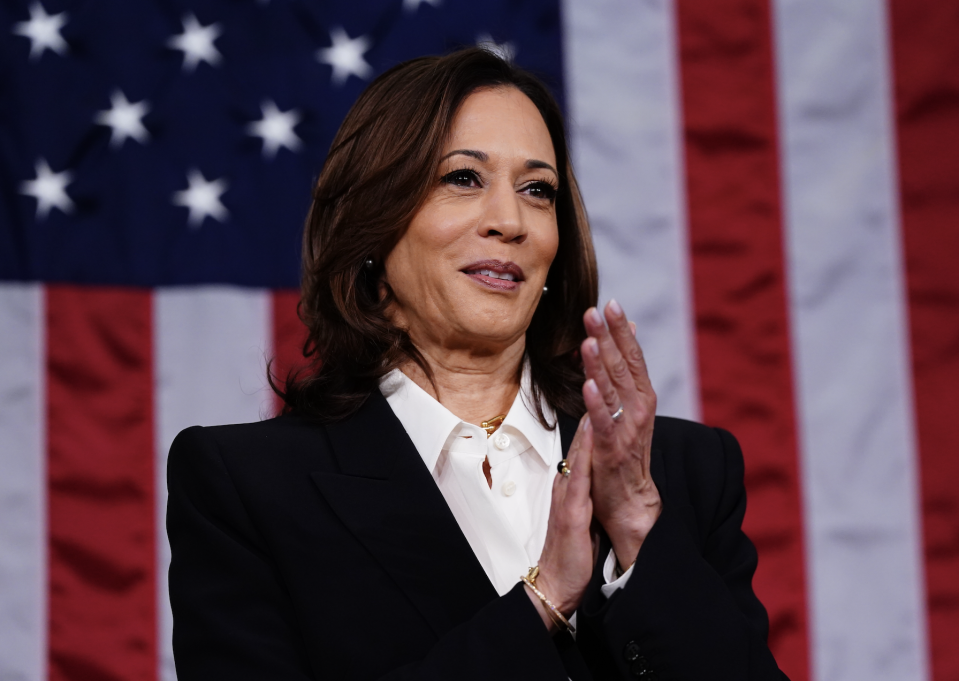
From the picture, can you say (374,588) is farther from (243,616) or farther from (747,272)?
(747,272)

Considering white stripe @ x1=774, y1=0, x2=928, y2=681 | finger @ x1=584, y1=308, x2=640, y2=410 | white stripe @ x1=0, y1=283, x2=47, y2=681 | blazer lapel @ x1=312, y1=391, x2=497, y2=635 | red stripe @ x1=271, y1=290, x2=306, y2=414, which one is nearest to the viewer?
finger @ x1=584, y1=308, x2=640, y2=410

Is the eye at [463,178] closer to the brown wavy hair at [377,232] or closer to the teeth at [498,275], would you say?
the brown wavy hair at [377,232]

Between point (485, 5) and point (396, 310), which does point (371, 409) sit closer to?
point (396, 310)

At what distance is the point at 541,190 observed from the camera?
161 cm

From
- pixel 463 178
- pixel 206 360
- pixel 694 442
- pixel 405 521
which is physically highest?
pixel 463 178

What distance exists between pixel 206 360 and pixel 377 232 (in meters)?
0.92

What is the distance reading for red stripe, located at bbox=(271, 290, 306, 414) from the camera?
2.30 m

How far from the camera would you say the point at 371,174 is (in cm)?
152

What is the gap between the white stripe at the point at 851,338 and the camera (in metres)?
2.40

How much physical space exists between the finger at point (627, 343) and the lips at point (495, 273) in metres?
0.36

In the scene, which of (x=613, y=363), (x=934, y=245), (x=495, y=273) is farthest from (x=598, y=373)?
(x=934, y=245)

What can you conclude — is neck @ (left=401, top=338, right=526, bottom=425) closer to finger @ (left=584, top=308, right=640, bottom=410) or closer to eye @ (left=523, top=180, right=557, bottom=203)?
eye @ (left=523, top=180, right=557, bottom=203)

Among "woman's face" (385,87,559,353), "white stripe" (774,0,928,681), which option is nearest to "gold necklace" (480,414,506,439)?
"woman's face" (385,87,559,353)

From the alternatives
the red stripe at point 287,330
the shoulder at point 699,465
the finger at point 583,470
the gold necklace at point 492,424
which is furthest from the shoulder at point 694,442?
the red stripe at point 287,330
